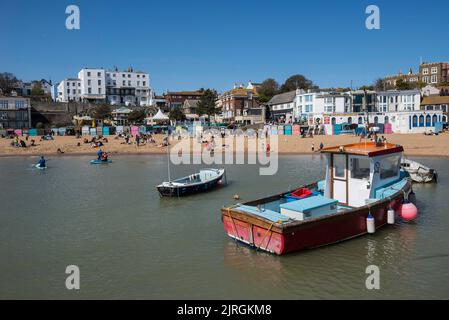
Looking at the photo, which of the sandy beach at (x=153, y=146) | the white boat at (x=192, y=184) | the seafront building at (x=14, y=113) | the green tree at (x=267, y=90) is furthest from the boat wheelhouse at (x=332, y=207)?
the green tree at (x=267, y=90)

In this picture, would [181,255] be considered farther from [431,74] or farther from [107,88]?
[431,74]

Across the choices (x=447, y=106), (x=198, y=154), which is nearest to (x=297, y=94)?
(x=447, y=106)

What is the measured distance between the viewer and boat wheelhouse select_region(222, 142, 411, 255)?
15.5 m

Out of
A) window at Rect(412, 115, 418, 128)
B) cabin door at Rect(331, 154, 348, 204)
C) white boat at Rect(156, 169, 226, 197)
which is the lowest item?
white boat at Rect(156, 169, 226, 197)

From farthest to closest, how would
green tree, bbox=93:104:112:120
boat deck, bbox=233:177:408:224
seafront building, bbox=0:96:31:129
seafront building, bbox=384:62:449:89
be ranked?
seafront building, bbox=384:62:449:89 → green tree, bbox=93:104:112:120 → seafront building, bbox=0:96:31:129 → boat deck, bbox=233:177:408:224

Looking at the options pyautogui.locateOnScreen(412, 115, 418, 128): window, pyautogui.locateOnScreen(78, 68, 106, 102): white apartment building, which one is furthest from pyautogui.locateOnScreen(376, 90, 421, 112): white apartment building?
pyautogui.locateOnScreen(78, 68, 106, 102): white apartment building

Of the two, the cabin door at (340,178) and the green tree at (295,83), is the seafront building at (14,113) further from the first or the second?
the cabin door at (340,178)

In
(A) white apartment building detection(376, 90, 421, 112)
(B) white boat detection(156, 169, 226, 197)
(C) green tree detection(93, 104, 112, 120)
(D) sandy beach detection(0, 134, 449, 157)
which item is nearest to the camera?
(B) white boat detection(156, 169, 226, 197)

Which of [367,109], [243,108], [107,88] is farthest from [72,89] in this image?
[367,109]

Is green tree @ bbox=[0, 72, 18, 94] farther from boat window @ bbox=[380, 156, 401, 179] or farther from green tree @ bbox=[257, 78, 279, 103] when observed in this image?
boat window @ bbox=[380, 156, 401, 179]

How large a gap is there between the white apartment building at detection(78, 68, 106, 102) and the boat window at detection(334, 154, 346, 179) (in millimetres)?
122168

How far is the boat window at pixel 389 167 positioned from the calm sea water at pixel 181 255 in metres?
2.49

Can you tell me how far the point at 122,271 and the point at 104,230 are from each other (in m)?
5.57
